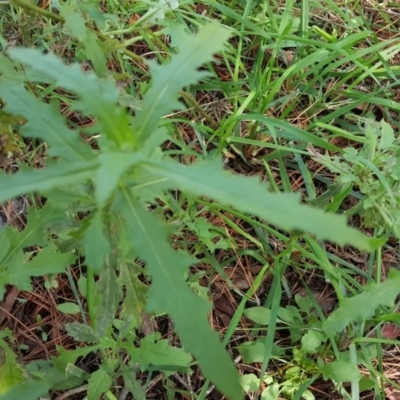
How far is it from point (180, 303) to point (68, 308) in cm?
116

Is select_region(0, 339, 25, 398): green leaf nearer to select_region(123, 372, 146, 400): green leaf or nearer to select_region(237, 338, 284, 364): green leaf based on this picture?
select_region(123, 372, 146, 400): green leaf

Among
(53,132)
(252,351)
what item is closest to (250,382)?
(252,351)

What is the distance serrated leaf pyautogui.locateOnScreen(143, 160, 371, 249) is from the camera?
Result: 1.00m

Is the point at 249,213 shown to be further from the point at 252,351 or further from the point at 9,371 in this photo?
the point at 9,371

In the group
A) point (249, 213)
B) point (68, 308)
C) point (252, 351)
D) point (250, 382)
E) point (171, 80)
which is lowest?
point (250, 382)

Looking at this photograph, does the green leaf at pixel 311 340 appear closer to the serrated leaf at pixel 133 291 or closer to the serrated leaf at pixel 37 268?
the serrated leaf at pixel 133 291

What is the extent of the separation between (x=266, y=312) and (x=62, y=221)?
959 millimetres

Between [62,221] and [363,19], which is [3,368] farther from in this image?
[363,19]

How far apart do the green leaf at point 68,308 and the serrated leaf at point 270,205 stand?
128cm

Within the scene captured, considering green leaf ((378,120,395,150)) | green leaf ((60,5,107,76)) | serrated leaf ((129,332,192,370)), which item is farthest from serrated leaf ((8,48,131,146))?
green leaf ((378,120,395,150))

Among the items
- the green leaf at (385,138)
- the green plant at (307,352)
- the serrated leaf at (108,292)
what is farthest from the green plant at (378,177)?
the serrated leaf at (108,292)

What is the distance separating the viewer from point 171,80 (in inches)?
51.4

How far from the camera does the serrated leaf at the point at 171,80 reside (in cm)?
129

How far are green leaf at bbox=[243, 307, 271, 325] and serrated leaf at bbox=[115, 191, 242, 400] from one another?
1084mm
